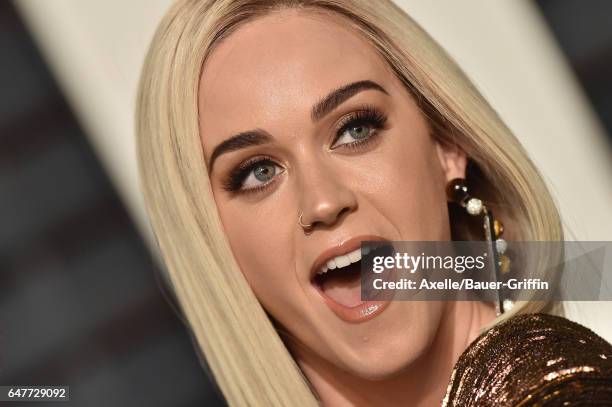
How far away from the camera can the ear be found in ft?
6.08

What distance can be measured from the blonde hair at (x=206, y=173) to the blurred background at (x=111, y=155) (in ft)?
1.52

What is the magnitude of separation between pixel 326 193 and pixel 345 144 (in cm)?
14

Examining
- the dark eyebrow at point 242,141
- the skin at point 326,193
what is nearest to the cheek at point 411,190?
the skin at point 326,193

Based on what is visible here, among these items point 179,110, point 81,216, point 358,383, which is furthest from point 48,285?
point 358,383

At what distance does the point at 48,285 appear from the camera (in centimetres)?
249

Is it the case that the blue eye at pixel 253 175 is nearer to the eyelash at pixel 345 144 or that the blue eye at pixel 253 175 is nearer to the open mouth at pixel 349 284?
the eyelash at pixel 345 144

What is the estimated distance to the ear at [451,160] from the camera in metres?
1.85

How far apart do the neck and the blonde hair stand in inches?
1.7

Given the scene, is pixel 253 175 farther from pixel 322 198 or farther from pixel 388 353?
pixel 388 353

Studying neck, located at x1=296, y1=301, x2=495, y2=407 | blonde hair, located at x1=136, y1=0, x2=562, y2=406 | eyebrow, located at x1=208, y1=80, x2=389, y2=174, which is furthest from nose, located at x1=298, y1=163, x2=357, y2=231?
neck, located at x1=296, y1=301, x2=495, y2=407

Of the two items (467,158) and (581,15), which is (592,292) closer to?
(467,158)

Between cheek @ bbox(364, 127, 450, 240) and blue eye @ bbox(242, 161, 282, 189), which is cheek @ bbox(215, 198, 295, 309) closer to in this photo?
blue eye @ bbox(242, 161, 282, 189)

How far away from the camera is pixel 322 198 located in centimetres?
161

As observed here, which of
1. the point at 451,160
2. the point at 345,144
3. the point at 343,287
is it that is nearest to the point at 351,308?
the point at 343,287
